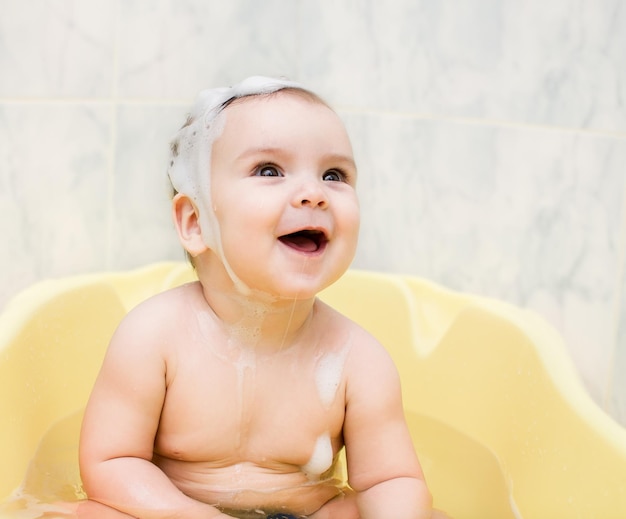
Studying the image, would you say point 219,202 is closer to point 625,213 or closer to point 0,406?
point 0,406

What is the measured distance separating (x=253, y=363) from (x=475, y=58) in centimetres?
79

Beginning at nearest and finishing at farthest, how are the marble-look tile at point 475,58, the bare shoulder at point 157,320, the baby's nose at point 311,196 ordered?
the baby's nose at point 311,196 → the bare shoulder at point 157,320 → the marble-look tile at point 475,58

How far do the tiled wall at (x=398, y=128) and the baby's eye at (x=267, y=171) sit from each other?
2.15 ft

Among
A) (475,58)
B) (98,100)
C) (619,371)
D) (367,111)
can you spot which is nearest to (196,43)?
(98,100)

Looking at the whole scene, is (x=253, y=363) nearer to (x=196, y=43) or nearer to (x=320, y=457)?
(x=320, y=457)

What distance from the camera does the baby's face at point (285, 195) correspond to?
89cm

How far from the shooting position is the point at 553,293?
151cm

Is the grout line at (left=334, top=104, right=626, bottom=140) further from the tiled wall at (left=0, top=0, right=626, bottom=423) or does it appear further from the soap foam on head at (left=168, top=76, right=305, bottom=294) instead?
the soap foam on head at (left=168, top=76, right=305, bottom=294)

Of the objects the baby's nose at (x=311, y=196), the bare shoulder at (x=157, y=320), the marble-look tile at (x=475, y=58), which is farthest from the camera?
the marble-look tile at (x=475, y=58)

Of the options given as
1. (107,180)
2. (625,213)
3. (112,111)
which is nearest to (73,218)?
(107,180)

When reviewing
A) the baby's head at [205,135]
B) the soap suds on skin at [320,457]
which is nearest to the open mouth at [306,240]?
the baby's head at [205,135]

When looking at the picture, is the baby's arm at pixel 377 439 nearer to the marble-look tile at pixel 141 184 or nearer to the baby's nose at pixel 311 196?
the baby's nose at pixel 311 196

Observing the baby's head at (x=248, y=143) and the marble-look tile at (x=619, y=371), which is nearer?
the baby's head at (x=248, y=143)

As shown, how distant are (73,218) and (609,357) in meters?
1.03
